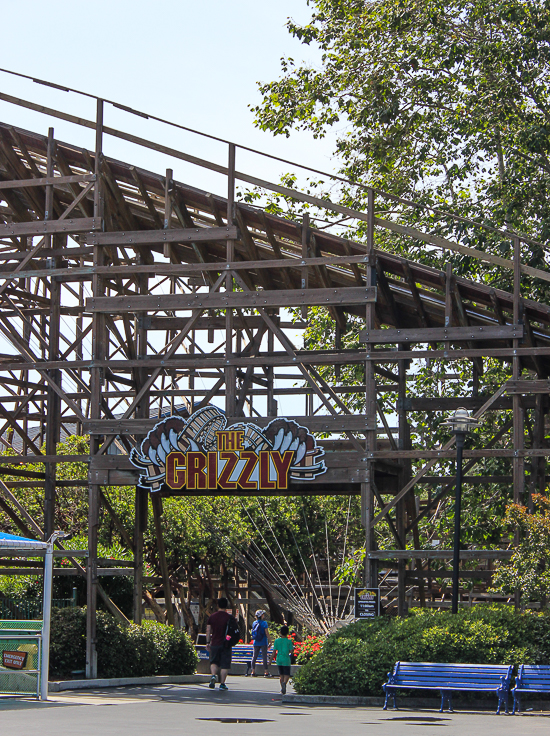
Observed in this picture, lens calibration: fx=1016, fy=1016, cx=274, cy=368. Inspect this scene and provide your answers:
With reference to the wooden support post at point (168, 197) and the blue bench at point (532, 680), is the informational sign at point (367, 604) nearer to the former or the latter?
the blue bench at point (532, 680)

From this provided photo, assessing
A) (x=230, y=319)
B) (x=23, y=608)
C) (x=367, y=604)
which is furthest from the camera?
(x=23, y=608)

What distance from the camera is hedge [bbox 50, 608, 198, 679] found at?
789 inches

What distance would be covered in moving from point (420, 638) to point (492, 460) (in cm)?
907

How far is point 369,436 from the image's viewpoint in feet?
66.7

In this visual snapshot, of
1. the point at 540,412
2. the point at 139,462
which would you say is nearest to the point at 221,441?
the point at 139,462

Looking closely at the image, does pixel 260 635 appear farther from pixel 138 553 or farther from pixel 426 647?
pixel 426 647

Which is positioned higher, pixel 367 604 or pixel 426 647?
pixel 367 604

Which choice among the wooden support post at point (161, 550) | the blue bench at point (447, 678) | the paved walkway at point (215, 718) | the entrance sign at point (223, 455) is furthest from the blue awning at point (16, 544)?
the wooden support post at point (161, 550)

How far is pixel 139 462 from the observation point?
21.0 meters

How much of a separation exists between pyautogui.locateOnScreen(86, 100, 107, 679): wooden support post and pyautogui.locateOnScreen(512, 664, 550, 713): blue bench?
28.5ft

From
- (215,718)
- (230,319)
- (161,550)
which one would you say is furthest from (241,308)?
(215,718)

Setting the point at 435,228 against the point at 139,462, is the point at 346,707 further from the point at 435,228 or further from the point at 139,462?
the point at 435,228

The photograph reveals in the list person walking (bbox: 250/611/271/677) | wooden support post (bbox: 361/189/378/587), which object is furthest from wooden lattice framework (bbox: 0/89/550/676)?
person walking (bbox: 250/611/271/677)

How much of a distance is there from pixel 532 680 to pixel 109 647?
875 centimetres
